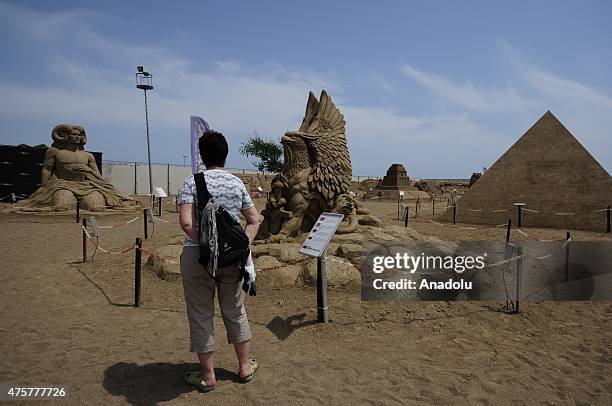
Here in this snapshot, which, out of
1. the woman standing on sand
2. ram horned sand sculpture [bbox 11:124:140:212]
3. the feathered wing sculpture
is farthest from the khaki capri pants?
ram horned sand sculpture [bbox 11:124:140:212]

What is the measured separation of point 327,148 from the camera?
655 centimetres

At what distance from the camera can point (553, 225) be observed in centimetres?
1228

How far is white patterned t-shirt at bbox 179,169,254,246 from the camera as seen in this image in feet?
8.21

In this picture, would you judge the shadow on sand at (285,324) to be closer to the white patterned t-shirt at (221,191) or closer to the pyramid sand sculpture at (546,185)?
the white patterned t-shirt at (221,191)

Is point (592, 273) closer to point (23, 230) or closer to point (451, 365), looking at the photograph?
point (451, 365)

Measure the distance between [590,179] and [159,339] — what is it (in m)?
13.2

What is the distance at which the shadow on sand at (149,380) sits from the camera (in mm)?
2672

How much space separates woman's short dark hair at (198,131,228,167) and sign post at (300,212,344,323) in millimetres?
1509

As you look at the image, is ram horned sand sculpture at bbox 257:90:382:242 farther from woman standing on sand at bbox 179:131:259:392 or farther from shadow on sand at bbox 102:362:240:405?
woman standing on sand at bbox 179:131:259:392

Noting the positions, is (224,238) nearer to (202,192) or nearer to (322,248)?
(202,192)

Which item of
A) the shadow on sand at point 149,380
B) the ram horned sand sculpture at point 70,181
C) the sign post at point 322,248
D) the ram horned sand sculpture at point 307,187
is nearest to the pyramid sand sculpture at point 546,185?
the ram horned sand sculpture at point 307,187

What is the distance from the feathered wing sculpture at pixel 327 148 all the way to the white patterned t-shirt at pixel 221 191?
12.2ft

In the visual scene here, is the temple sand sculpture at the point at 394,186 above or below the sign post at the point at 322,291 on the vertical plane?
above

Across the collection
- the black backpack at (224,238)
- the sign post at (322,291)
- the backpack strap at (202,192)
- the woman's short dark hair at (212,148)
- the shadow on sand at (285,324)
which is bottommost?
the shadow on sand at (285,324)
